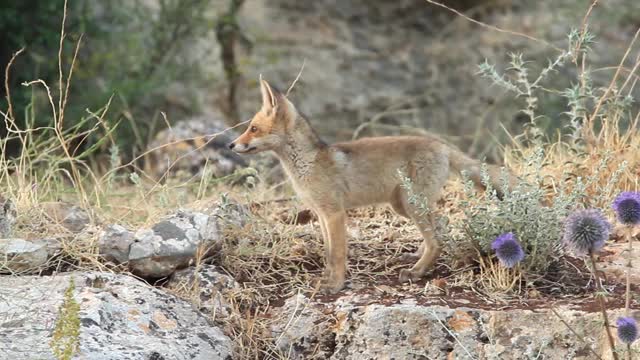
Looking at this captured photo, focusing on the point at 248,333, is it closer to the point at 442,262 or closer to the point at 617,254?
the point at 442,262

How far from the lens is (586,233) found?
402cm

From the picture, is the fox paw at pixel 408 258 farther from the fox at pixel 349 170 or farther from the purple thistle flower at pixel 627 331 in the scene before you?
the purple thistle flower at pixel 627 331

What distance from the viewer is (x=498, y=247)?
15.3 ft

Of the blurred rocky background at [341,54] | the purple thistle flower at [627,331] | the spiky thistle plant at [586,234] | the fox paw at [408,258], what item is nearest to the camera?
the purple thistle flower at [627,331]

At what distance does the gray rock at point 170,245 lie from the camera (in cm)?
526

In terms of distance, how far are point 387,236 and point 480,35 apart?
298 inches

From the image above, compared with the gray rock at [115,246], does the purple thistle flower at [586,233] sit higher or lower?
higher

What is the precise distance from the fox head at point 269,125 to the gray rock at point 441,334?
1.15m

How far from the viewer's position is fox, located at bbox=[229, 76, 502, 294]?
5.52 metres

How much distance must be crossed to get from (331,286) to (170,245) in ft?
2.63

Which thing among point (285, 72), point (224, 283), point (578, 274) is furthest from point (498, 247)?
point (285, 72)

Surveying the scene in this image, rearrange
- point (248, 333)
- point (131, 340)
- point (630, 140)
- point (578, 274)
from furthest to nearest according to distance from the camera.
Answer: point (630, 140), point (578, 274), point (248, 333), point (131, 340)

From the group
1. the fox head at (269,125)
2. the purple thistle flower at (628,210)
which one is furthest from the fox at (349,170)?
the purple thistle flower at (628,210)

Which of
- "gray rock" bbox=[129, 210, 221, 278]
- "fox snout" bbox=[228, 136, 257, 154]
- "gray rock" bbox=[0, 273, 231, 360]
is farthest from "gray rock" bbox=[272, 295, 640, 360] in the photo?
"fox snout" bbox=[228, 136, 257, 154]
